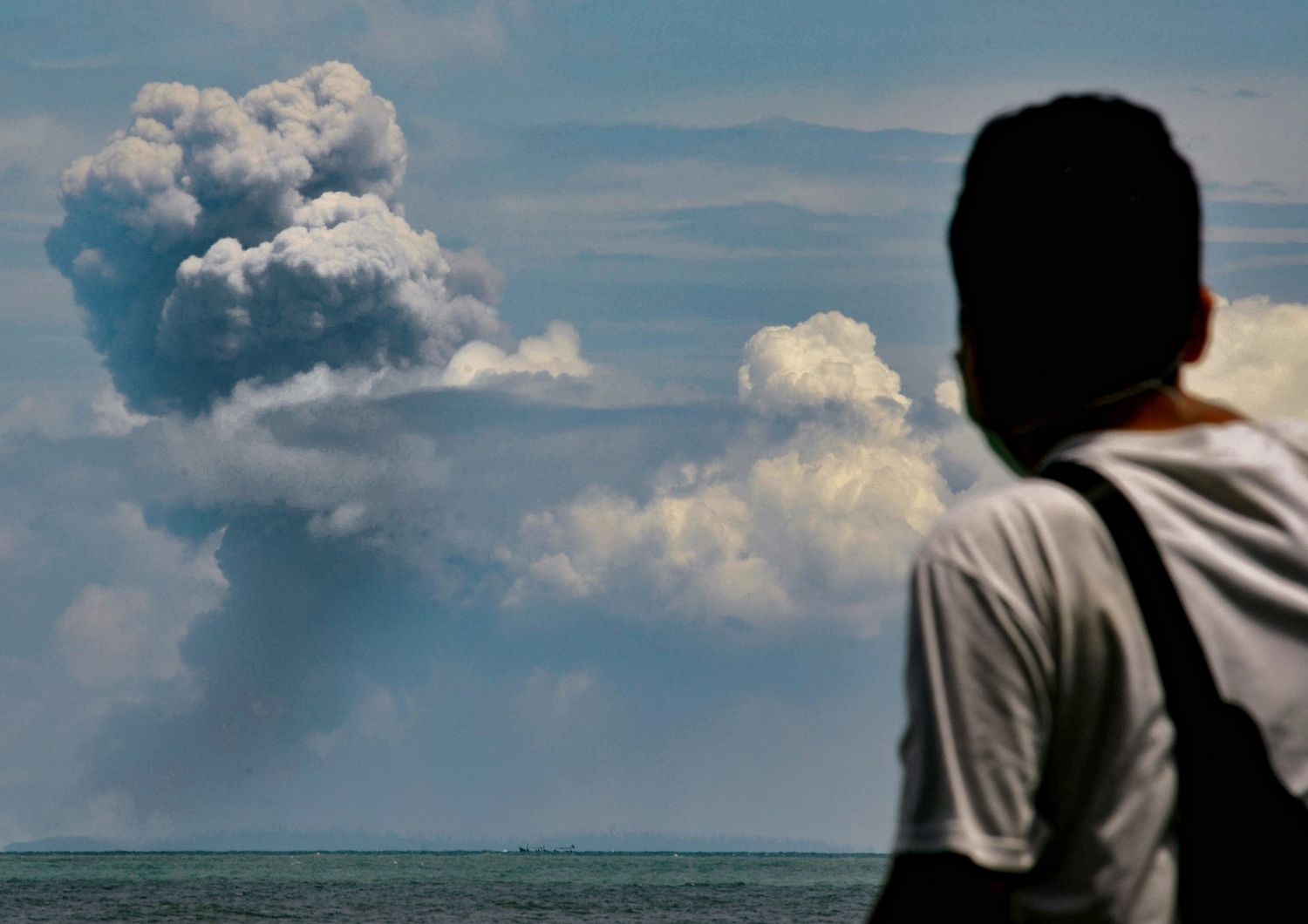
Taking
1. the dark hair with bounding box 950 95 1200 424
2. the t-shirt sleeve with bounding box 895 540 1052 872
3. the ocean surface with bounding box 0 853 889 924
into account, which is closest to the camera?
the t-shirt sleeve with bounding box 895 540 1052 872

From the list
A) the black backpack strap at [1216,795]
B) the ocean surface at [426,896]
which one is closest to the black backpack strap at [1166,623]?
the black backpack strap at [1216,795]

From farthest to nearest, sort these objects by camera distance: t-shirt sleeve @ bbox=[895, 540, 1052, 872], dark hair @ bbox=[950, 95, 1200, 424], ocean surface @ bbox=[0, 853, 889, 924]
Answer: ocean surface @ bbox=[0, 853, 889, 924] < dark hair @ bbox=[950, 95, 1200, 424] < t-shirt sleeve @ bbox=[895, 540, 1052, 872]

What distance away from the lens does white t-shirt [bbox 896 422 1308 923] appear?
1453mm

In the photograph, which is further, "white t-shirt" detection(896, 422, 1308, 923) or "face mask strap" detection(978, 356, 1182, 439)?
"face mask strap" detection(978, 356, 1182, 439)

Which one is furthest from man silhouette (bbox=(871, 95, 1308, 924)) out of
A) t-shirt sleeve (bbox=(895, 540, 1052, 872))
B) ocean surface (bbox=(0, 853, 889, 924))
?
ocean surface (bbox=(0, 853, 889, 924))

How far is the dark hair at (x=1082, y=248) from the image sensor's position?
1620 mm

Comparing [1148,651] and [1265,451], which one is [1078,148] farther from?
[1148,651]

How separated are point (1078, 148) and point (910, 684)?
0.56m

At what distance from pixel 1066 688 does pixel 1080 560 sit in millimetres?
115

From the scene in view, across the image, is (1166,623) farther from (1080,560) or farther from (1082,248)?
(1082,248)

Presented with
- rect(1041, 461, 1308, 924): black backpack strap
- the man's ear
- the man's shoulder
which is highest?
the man's ear

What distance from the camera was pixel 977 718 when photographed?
4.77 feet

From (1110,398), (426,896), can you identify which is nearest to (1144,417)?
(1110,398)

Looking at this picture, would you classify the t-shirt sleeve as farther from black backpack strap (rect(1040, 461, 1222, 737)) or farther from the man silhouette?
black backpack strap (rect(1040, 461, 1222, 737))
